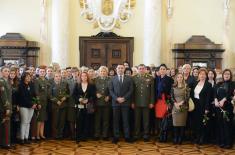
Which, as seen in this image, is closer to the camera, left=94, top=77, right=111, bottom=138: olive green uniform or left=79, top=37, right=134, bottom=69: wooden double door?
left=94, top=77, right=111, bottom=138: olive green uniform

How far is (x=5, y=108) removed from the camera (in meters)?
6.55

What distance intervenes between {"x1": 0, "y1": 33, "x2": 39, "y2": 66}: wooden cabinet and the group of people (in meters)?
4.48

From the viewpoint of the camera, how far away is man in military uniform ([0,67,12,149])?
653 cm

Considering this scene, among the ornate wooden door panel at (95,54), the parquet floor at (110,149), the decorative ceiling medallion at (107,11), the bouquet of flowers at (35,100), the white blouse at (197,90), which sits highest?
the decorative ceiling medallion at (107,11)

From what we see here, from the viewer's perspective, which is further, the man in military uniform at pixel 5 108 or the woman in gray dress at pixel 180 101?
the woman in gray dress at pixel 180 101

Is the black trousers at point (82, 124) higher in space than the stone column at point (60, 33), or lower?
lower

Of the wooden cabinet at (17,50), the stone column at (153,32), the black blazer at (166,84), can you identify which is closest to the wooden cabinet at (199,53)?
the stone column at (153,32)

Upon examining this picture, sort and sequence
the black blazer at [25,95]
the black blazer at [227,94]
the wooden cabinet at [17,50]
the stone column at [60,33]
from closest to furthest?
1. the black blazer at [227,94]
2. the black blazer at [25,95]
3. the wooden cabinet at [17,50]
4. the stone column at [60,33]

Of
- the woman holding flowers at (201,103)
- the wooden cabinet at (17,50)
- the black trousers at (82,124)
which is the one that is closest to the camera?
the woman holding flowers at (201,103)

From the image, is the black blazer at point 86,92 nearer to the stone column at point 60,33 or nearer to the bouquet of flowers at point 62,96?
the bouquet of flowers at point 62,96

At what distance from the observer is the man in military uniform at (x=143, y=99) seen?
7.54 metres

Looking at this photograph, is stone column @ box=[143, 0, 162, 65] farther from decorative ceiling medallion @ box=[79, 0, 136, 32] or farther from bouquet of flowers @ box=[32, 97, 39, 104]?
bouquet of flowers @ box=[32, 97, 39, 104]

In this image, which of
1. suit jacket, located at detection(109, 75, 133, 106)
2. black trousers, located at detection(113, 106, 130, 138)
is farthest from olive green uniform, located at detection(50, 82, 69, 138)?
black trousers, located at detection(113, 106, 130, 138)

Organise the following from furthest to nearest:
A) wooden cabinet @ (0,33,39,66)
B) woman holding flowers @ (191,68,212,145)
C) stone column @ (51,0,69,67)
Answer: stone column @ (51,0,69,67)
wooden cabinet @ (0,33,39,66)
woman holding flowers @ (191,68,212,145)
